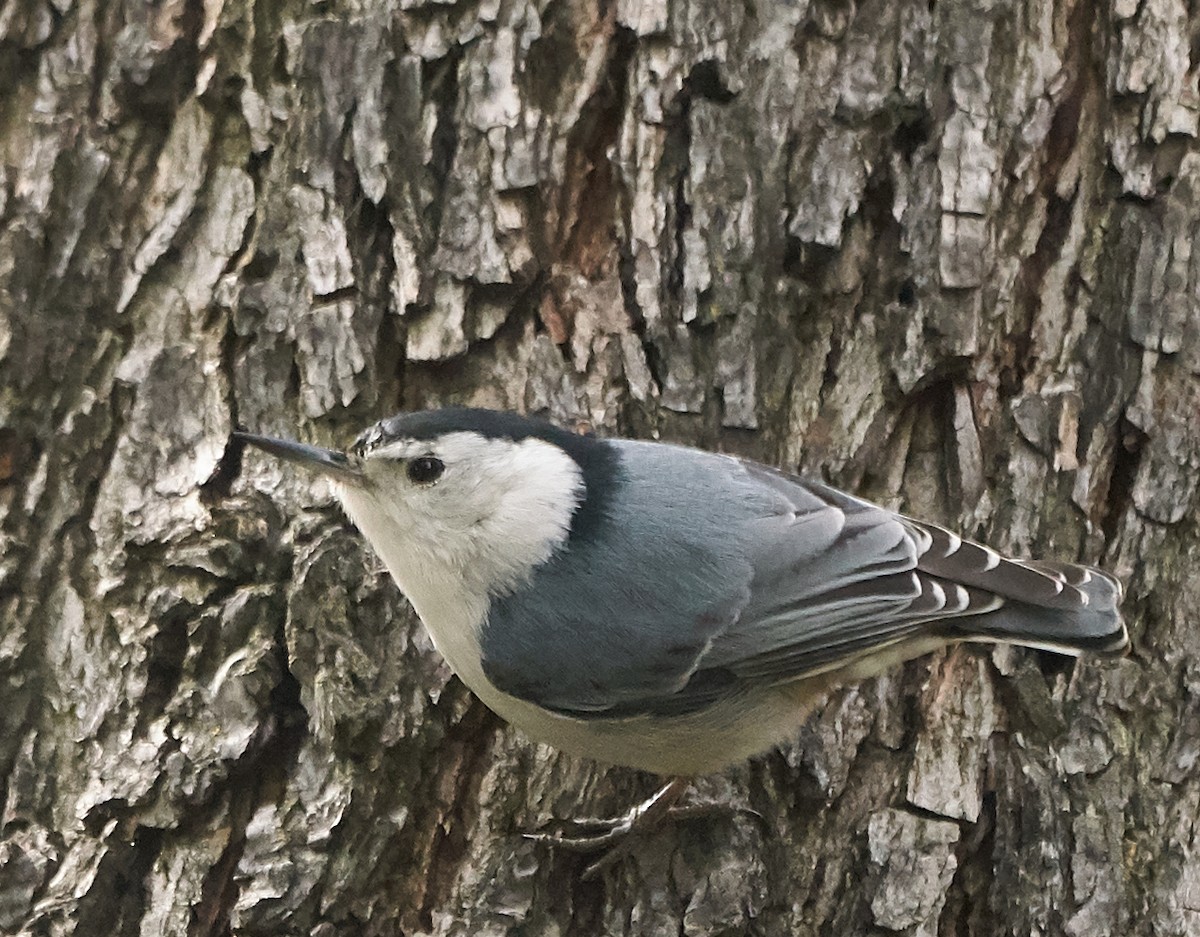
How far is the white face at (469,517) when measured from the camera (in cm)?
209

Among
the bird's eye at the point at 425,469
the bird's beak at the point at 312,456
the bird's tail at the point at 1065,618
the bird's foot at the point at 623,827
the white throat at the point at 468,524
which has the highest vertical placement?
the bird's beak at the point at 312,456

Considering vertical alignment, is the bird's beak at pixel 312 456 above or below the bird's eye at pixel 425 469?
above

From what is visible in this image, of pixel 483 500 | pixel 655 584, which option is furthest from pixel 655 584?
pixel 483 500

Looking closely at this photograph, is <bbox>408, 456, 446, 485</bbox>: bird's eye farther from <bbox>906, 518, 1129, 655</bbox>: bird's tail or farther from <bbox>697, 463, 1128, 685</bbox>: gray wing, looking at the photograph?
<bbox>906, 518, 1129, 655</bbox>: bird's tail

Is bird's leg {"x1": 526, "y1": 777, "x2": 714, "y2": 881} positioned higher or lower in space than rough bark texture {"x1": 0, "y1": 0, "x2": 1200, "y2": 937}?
lower

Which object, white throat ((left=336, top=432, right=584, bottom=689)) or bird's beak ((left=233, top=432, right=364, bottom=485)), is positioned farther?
white throat ((left=336, top=432, right=584, bottom=689))

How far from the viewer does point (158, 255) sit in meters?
2.26

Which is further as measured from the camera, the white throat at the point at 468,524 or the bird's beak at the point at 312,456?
the white throat at the point at 468,524

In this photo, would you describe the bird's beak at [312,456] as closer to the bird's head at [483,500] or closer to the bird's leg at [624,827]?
the bird's head at [483,500]

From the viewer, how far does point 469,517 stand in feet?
7.03

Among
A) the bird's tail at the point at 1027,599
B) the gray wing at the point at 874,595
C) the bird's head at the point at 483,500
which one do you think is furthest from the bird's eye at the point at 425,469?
the bird's tail at the point at 1027,599

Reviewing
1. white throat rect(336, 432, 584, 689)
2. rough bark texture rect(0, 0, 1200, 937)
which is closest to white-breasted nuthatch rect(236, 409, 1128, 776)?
white throat rect(336, 432, 584, 689)

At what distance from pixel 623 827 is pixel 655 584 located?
0.37m

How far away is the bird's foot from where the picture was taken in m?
2.03
